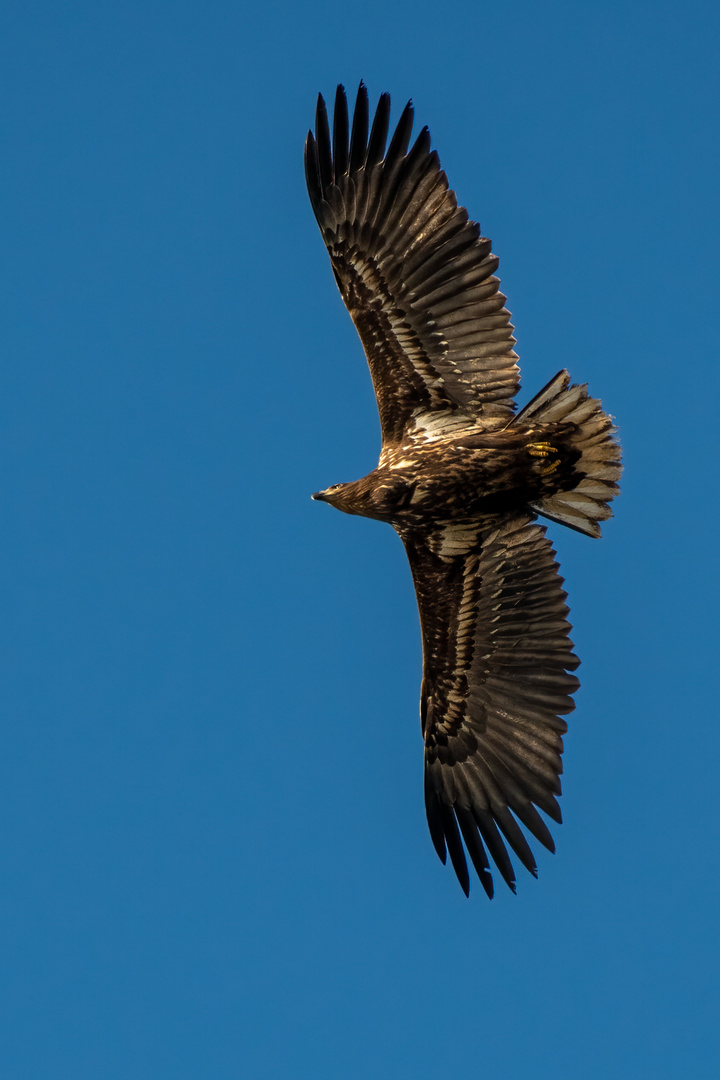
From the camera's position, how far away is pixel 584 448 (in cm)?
1134

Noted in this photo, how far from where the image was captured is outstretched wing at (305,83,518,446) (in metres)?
11.4

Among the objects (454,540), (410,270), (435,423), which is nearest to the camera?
(410,270)

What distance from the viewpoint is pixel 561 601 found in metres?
12.0

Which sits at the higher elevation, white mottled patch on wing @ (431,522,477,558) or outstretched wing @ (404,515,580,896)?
white mottled patch on wing @ (431,522,477,558)

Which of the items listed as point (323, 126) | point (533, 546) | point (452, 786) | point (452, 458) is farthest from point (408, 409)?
point (452, 786)

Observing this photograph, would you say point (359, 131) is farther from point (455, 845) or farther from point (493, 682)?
point (455, 845)

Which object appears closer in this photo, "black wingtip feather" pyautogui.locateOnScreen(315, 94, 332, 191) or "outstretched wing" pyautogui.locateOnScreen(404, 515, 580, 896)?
"black wingtip feather" pyautogui.locateOnScreen(315, 94, 332, 191)

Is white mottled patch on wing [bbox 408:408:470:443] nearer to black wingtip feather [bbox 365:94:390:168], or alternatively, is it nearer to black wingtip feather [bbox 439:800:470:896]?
black wingtip feather [bbox 365:94:390:168]

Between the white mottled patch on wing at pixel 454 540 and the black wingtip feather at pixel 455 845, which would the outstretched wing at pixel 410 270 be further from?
the black wingtip feather at pixel 455 845

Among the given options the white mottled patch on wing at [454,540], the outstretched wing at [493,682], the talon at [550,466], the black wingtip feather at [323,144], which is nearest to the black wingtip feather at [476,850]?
the outstretched wing at [493,682]

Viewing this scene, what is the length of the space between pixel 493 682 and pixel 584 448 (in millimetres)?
2027

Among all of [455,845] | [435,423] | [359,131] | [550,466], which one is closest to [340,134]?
[359,131]

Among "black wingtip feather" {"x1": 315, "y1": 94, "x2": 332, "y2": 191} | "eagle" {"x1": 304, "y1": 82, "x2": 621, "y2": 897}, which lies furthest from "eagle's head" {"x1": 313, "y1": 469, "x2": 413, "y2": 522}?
"black wingtip feather" {"x1": 315, "y1": 94, "x2": 332, "y2": 191}

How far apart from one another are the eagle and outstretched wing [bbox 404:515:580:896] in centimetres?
1
